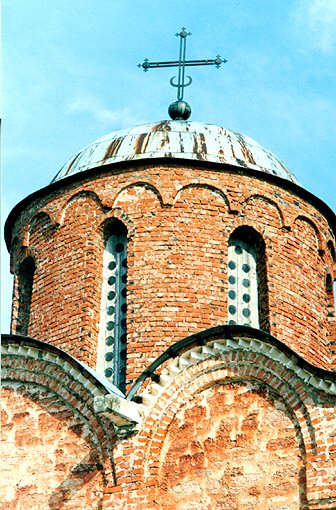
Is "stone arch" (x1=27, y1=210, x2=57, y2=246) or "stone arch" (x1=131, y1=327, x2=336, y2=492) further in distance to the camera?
"stone arch" (x1=27, y1=210, x2=57, y2=246)

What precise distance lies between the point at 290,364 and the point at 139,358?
2839mm

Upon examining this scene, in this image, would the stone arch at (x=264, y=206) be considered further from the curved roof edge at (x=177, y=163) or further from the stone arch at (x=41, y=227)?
the stone arch at (x=41, y=227)

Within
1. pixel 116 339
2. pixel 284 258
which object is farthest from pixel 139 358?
pixel 284 258

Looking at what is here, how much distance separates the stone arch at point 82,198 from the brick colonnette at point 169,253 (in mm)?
17

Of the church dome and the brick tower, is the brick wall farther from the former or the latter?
the church dome

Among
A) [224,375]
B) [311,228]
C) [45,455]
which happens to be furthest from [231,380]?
[311,228]

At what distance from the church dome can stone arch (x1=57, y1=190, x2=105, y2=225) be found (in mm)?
418

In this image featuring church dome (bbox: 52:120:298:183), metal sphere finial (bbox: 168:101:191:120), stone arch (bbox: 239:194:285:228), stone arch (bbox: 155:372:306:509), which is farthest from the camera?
metal sphere finial (bbox: 168:101:191:120)

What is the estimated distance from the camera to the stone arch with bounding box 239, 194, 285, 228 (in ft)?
50.2

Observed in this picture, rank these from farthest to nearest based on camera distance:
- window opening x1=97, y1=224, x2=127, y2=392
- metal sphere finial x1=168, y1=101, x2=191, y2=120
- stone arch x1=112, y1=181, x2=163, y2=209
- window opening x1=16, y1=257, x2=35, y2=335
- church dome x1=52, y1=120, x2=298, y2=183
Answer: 1. metal sphere finial x1=168, y1=101, x2=191, y2=120
2. window opening x1=16, y1=257, x2=35, y2=335
3. church dome x1=52, y1=120, x2=298, y2=183
4. stone arch x1=112, y1=181, x2=163, y2=209
5. window opening x1=97, y1=224, x2=127, y2=392

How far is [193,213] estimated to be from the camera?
15.0 m

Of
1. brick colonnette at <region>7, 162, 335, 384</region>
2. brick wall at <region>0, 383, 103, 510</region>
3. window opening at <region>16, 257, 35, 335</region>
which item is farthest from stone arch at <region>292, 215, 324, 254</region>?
brick wall at <region>0, 383, 103, 510</region>

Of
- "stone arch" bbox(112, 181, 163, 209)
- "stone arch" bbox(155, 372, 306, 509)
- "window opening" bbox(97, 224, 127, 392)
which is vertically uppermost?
"stone arch" bbox(112, 181, 163, 209)

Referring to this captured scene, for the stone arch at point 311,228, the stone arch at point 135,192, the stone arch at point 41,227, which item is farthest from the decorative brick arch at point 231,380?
the stone arch at point 41,227
